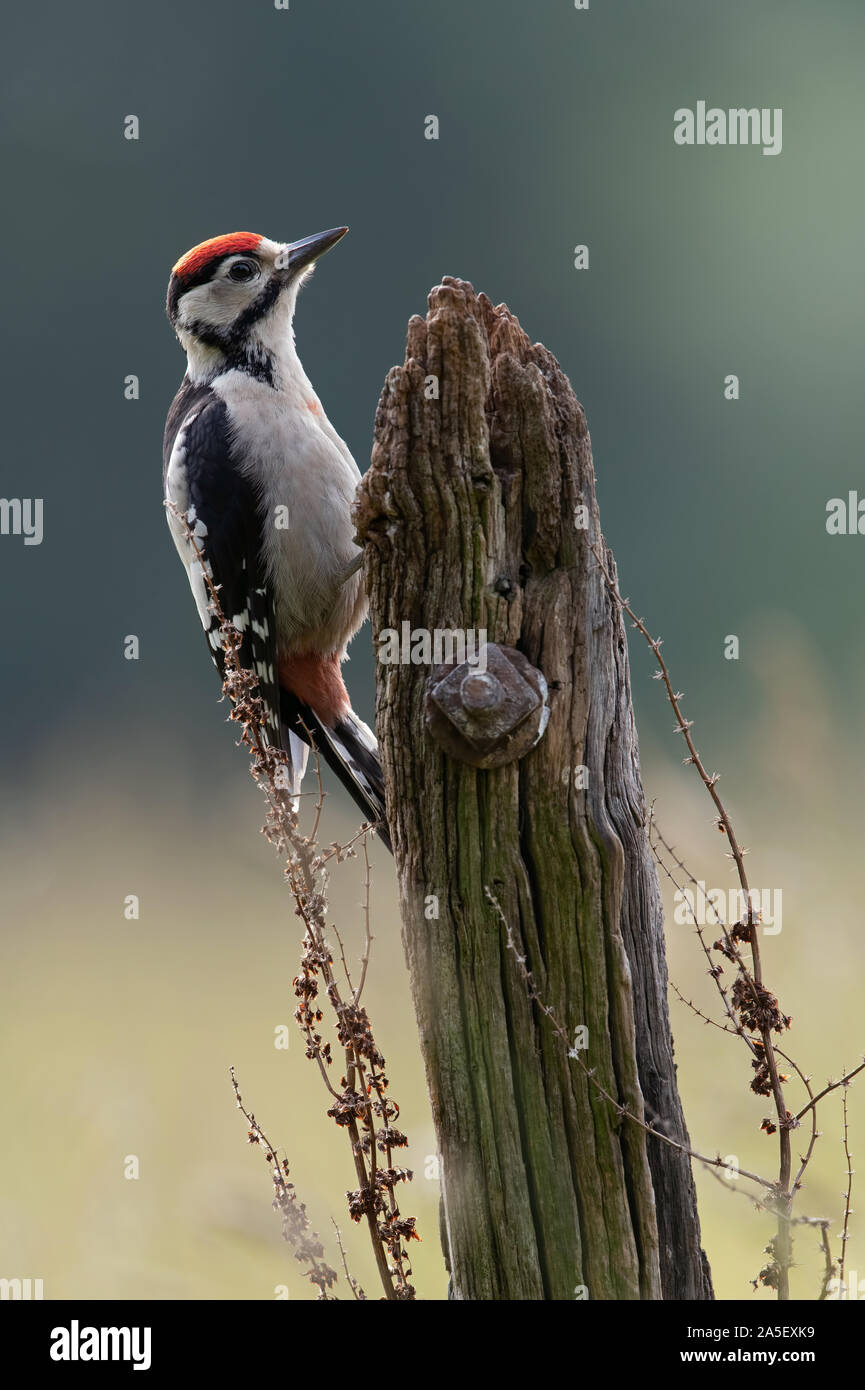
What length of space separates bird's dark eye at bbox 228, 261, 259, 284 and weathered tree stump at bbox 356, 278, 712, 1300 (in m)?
1.96

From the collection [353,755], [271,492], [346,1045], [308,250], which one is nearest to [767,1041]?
[346,1045]

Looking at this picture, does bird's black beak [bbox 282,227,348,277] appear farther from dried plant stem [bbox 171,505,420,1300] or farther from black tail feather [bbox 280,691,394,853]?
dried plant stem [bbox 171,505,420,1300]

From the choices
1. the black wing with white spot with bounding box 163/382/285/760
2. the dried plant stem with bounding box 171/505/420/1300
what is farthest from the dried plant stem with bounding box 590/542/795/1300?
the black wing with white spot with bounding box 163/382/285/760

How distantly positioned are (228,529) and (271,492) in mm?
180

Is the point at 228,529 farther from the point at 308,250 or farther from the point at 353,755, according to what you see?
the point at 308,250

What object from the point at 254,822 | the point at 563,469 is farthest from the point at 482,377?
the point at 254,822

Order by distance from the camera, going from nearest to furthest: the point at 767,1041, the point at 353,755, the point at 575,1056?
the point at 575,1056
the point at 767,1041
the point at 353,755

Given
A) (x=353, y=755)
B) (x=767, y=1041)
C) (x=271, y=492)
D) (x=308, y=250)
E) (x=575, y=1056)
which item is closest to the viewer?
(x=575, y=1056)

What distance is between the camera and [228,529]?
374 cm

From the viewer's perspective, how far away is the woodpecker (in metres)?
3.69

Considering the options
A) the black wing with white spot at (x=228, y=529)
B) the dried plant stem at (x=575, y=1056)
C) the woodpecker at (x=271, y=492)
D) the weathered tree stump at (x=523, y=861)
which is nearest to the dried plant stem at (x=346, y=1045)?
the weathered tree stump at (x=523, y=861)

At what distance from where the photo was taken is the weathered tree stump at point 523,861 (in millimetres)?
1972
